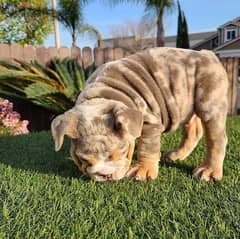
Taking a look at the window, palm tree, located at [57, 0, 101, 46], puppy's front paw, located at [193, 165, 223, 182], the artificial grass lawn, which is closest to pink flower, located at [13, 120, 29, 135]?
the artificial grass lawn

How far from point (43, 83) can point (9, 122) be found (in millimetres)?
857

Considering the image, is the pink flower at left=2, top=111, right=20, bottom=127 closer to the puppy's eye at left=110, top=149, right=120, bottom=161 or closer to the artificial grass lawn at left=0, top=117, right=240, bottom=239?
the artificial grass lawn at left=0, top=117, right=240, bottom=239

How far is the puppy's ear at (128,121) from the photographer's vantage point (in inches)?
61.5

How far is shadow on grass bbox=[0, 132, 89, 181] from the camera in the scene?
2.22 m

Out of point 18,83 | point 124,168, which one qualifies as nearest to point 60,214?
point 124,168

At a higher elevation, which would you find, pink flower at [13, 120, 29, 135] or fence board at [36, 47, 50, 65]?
fence board at [36, 47, 50, 65]

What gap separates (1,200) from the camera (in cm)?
166

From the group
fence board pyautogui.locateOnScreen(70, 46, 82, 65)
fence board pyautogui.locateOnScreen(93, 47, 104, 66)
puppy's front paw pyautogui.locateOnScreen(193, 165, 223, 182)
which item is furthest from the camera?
fence board pyautogui.locateOnScreen(93, 47, 104, 66)

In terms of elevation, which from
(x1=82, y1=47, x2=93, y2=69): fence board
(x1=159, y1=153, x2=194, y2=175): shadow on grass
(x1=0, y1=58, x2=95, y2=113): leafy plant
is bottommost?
(x1=159, y1=153, x2=194, y2=175): shadow on grass

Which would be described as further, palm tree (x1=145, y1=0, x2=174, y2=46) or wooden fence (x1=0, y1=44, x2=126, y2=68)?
palm tree (x1=145, y1=0, x2=174, y2=46)

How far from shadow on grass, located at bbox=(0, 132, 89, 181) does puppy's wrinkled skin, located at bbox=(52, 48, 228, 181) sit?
1.37 ft

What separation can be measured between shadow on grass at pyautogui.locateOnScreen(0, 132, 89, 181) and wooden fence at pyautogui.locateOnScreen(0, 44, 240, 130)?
253 centimetres

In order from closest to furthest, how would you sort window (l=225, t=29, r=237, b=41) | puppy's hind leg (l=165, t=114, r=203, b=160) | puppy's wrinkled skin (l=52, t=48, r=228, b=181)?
puppy's wrinkled skin (l=52, t=48, r=228, b=181), puppy's hind leg (l=165, t=114, r=203, b=160), window (l=225, t=29, r=237, b=41)

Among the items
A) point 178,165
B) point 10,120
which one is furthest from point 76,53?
point 178,165
